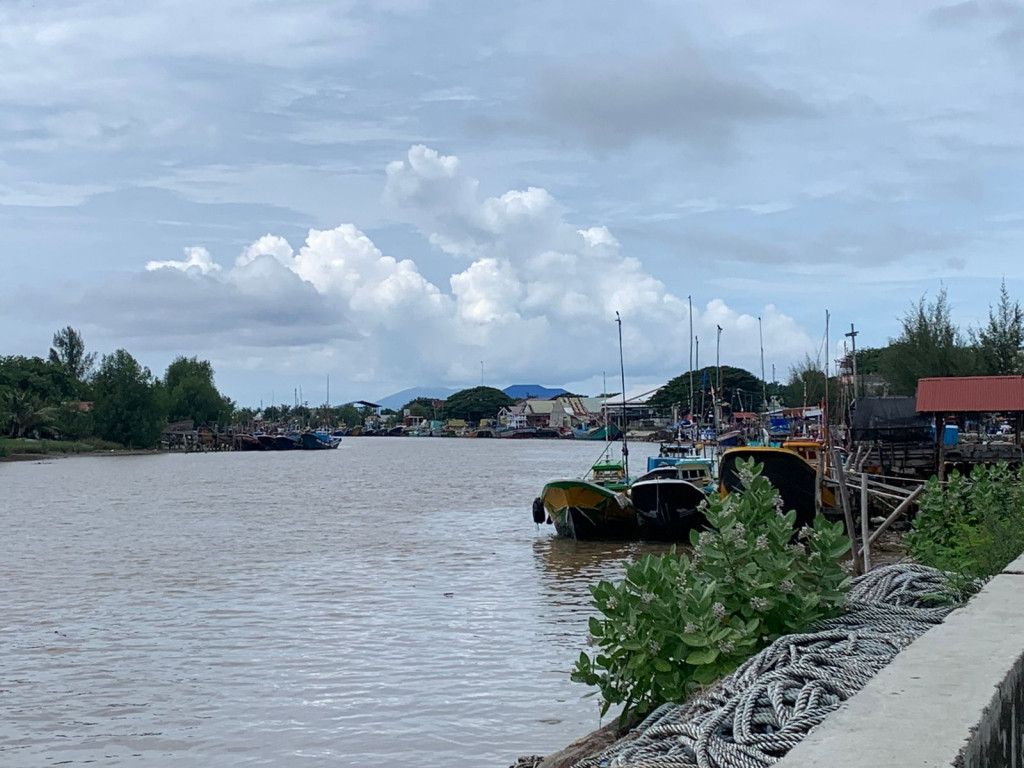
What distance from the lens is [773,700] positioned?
5.09m

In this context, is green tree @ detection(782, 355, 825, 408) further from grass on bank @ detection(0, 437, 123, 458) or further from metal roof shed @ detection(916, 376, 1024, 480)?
grass on bank @ detection(0, 437, 123, 458)

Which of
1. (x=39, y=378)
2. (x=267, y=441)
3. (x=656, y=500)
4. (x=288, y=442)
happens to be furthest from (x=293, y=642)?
(x=267, y=441)

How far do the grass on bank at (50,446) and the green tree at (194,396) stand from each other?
24604 millimetres

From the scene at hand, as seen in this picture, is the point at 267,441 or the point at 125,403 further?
the point at 267,441

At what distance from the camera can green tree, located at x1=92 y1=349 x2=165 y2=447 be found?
388 ft

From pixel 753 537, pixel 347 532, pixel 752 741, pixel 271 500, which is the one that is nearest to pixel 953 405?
pixel 347 532

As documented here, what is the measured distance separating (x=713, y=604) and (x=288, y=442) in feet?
480

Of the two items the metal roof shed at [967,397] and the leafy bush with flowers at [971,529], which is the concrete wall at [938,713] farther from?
the metal roof shed at [967,397]

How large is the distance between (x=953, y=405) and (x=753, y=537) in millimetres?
23374

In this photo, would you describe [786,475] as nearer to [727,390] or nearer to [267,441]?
[727,390]

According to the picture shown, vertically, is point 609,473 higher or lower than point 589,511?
higher

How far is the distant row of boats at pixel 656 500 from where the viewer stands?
2639cm

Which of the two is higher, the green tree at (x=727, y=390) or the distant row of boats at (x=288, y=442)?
the green tree at (x=727, y=390)

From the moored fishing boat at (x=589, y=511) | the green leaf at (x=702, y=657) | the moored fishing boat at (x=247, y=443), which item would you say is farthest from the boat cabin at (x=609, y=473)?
the moored fishing boat at (x=247, y=443)
